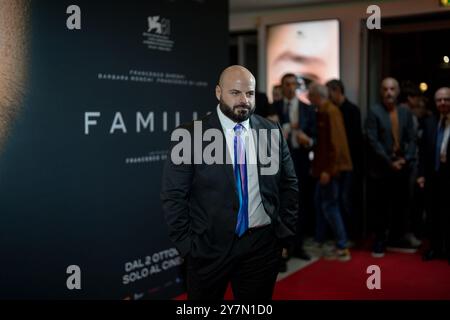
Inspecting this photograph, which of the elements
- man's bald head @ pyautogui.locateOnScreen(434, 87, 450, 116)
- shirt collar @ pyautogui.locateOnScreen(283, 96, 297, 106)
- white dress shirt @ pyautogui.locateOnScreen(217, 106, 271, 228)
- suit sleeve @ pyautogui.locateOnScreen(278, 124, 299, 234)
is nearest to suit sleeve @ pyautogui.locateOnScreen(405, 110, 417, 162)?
shirt collar @ pyautogui.locateOnScreen(283, 96, 297, 106)

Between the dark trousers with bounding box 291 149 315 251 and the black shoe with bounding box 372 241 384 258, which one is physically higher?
the dark trousers with bounding box 291 149 315 251

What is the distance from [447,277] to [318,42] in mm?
3854

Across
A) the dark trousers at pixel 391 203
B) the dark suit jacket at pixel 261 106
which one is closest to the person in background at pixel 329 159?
the dark trousers at pixel 391 203

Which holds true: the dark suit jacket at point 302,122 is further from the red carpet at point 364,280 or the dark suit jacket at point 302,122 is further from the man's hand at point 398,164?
the red carpet at point 364,280

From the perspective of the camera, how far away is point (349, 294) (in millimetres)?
3695

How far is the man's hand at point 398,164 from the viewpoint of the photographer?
464cm

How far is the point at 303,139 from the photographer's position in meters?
4.40

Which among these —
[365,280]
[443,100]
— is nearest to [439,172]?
[443,100]

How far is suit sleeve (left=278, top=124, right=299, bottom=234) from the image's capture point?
2258mm

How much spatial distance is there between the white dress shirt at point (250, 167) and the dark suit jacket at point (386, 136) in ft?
8.93

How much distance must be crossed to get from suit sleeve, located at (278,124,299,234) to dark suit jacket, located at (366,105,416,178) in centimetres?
256

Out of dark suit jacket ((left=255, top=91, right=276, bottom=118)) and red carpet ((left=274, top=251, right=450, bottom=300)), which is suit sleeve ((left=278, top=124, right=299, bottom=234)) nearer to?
red carpet ((left=274, top=251, right=450, bottom=300))
